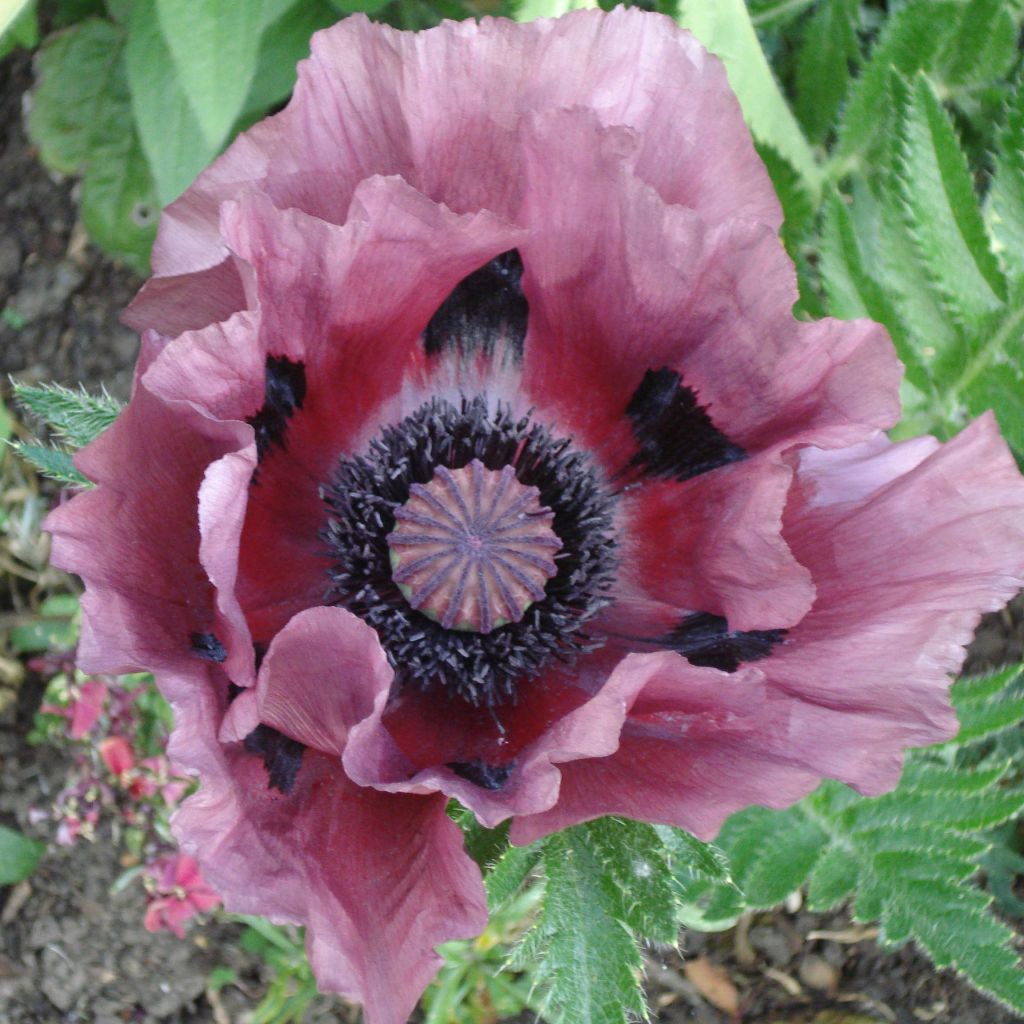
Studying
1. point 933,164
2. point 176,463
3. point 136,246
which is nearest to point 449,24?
point 176,463

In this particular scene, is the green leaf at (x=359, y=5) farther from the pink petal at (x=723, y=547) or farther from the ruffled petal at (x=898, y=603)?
the ruffled petal at (x=898, y=603)

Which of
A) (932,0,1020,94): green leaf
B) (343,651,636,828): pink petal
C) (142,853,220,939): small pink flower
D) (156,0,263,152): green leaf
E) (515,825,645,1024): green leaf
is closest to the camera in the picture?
(343,651,636,828): pink petal

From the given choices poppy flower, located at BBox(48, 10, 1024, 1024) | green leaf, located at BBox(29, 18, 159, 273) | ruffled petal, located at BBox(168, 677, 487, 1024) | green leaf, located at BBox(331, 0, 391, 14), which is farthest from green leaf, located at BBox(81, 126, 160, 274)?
ruffled petal, located at BBox(168, 677, 487, 1024)

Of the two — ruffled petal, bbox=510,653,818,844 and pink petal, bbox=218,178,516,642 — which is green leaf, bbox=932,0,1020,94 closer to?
pink petal, bbox=218,178,516,642

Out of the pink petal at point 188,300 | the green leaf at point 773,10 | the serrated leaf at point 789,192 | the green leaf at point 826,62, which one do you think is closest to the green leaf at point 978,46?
the green leaf at point 826,62

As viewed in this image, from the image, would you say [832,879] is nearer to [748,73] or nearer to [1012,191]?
[1012,191]

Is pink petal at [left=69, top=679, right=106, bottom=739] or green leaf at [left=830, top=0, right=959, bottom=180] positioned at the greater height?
green leaf at [left=830, top=0, right=959, bottom=180]

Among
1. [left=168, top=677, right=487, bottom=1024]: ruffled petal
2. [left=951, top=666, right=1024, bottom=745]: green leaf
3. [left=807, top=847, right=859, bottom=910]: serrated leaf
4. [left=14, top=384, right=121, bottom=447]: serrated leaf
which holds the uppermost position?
[left=14, top=384, right=121, bottom=447]: serrated leaf
